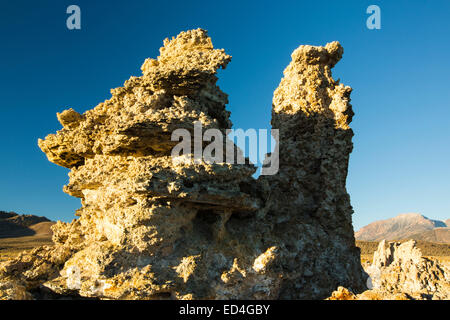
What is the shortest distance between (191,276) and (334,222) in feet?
26.3

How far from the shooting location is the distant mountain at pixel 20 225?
325ft

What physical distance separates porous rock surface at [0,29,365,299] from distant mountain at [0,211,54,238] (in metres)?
107

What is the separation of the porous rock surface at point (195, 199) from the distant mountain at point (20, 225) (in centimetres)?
10729

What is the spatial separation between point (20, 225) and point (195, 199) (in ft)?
405

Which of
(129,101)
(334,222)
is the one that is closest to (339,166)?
(334,222)

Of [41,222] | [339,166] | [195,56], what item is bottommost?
[41,222]

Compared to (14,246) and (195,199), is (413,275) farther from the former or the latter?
(14,246)

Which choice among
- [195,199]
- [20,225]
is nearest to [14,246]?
[20,225]

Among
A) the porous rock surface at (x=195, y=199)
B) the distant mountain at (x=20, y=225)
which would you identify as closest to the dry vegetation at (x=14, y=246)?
the distant mountain at (x=20, y=225)

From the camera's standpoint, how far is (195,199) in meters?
10.3

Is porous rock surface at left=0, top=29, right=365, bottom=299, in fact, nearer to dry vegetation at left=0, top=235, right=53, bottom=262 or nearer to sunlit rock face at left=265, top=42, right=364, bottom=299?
sunlit rock face at left=265, top=42, right=364, bottom=299

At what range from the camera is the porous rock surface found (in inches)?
386

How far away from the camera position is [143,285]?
907 centimetres
